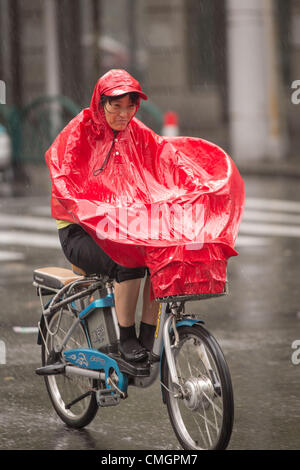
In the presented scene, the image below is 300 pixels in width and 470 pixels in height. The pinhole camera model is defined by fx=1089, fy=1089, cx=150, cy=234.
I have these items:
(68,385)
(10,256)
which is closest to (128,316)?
(68,385)

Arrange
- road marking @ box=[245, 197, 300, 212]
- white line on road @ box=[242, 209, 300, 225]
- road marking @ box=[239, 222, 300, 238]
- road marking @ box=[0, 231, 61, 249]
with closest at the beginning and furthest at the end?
road marking @ box=[0, 231, 61, 249]
road marking @ box=[239, 222, 300, 238]
white line on road @ box=[242, 209, 300, 225]
road marking @ box=[245, 197, 300, 212]

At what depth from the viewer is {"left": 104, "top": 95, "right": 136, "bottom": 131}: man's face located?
5340mm

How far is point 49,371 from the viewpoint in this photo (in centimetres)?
577

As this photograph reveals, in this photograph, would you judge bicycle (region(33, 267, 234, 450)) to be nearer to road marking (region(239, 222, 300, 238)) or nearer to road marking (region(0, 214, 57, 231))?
road marking (region(239, 222, 300, 238))

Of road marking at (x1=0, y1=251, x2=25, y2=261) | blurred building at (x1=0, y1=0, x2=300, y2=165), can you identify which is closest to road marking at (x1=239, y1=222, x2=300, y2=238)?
road marking at (x1=0, y1=251, x2=25, y2=261)

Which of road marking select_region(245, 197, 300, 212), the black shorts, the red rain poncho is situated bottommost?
road marking select_region(245, 197, 300, 212)

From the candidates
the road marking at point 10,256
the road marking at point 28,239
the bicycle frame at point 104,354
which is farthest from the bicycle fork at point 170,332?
the road marking at point 28,239

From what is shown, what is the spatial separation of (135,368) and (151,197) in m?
0.84

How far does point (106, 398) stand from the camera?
5461 mm

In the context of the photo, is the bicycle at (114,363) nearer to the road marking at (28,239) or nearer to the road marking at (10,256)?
the road marking at (10,256)

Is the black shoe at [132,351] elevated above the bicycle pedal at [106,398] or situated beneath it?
elevated above

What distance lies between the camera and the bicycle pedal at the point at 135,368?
5.25 meters

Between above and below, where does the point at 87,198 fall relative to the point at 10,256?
above

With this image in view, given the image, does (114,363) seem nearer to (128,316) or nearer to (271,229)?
(128,316)
